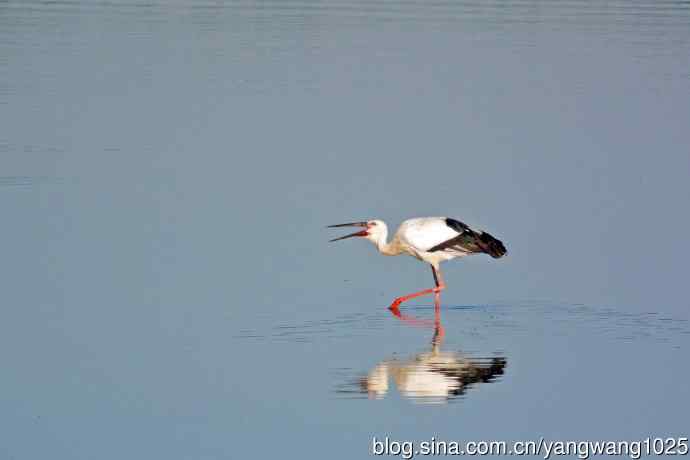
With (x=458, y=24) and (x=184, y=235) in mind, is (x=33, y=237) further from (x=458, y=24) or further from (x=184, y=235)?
(x=458, y=24)

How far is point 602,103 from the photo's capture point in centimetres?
2473

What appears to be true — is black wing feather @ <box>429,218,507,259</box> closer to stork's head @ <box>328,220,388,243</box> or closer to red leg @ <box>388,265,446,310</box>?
red leg @ <box>388,265,446,310</box>

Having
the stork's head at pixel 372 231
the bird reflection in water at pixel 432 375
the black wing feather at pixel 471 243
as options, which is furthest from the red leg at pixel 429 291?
the bird reflection in water at pixel 432 375

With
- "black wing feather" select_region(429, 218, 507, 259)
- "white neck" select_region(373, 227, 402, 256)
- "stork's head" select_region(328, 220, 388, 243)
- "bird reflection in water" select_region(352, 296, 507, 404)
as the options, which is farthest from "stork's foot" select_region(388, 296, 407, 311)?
"bird reflection in water" select_region(352, 296, 507, 404)

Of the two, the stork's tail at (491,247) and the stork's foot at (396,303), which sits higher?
the stork's tail at (491,247)

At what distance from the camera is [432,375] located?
476 inches

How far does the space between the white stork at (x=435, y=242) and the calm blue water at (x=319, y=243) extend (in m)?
0.31

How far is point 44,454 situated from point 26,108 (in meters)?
13.0

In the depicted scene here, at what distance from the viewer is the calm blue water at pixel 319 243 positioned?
11203mm

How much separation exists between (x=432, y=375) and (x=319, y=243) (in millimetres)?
4291

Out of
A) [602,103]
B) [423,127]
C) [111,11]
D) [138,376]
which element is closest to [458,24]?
[111,11]

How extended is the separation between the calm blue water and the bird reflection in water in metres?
0.03

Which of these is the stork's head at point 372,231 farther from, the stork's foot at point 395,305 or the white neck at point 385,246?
the stork's foot at point 395,305

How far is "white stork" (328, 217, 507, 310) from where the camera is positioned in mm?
14711
